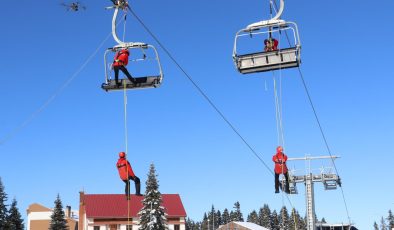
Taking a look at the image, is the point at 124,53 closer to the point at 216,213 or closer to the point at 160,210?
the point at 160,210

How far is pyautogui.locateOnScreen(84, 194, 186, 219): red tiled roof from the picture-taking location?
279ft

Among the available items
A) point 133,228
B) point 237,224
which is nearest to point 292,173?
point 133,228

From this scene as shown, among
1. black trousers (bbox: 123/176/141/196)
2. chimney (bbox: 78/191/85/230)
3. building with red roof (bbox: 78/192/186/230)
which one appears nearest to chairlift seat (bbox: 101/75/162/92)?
black trousers (bbox: 123/176/141/196)

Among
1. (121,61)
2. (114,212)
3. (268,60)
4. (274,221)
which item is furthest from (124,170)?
(274,221)

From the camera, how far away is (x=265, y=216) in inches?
6599

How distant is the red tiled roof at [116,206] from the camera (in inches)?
3349

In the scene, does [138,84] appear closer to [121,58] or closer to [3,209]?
[121,58]

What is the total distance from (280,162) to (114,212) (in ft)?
232

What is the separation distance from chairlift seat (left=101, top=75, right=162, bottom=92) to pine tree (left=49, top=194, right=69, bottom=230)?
50.4 metres

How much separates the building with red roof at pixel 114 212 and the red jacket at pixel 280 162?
221ft

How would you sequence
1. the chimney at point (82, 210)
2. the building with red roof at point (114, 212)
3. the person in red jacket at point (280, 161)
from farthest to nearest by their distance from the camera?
the chimney at point (82, 210)
the building with red roof at point (114, 212)
the person in red jacket at point (280, 161)

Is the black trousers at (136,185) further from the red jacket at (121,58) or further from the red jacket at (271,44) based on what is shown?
the red jacket at (271,44)

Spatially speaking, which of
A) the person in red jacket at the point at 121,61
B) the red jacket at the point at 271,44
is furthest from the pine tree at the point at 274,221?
the person in red jacket at the point at 121,61

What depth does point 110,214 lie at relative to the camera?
8500 centimetres
